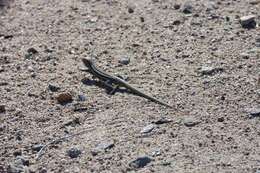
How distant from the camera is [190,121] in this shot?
519 cm

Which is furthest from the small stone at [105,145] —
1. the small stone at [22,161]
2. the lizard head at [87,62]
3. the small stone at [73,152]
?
the lizard head at [87,62]

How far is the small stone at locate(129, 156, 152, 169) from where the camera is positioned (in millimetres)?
4703

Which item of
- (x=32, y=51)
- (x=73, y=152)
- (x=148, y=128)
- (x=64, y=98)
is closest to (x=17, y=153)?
(x=73, y=152)

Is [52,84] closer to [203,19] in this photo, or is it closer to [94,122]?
[94,122]

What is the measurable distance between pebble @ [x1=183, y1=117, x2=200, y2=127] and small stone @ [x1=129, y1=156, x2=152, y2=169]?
0.55 metres

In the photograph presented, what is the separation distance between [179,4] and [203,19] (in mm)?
430

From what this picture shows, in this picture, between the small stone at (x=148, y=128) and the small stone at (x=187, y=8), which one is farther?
the small stone at (x=187, y=8)

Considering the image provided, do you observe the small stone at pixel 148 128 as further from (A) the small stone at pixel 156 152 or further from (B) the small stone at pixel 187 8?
(B) the small stone at pixel 187 8

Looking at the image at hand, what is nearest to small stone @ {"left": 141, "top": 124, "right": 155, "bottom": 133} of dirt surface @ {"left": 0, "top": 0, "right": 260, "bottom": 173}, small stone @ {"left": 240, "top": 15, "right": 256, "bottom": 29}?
dirt surface @ {"left": 0, "top": 0, "right": 260, "bottom": 173}

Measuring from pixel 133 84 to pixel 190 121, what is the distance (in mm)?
833

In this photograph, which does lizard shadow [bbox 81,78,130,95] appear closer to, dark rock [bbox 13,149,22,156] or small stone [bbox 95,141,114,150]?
small stone [bbox 95,141,114,150]

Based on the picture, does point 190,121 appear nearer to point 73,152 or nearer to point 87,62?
point 73,152

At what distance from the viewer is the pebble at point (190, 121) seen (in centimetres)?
516

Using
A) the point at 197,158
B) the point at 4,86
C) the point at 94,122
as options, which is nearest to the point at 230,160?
the point at 197,158
